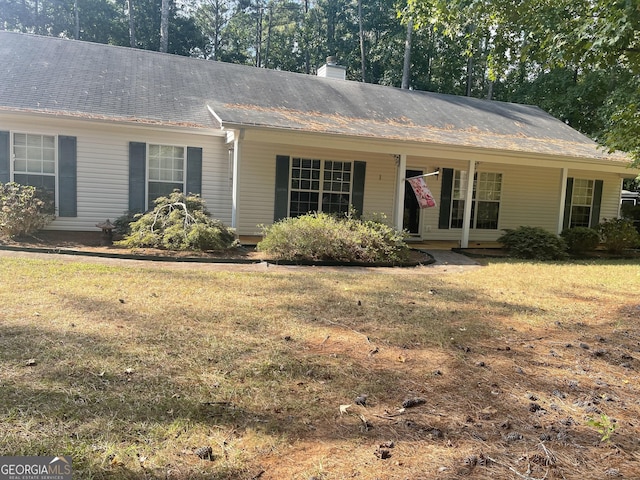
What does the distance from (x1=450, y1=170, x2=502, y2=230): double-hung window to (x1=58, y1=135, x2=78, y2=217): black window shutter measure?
10.4m

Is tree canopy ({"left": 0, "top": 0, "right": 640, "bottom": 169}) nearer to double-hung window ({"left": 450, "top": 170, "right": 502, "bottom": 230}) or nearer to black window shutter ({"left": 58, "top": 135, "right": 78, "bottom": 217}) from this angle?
double-hung window ({"left": 450, "top": 170, "right": 502, "bottom": 230})

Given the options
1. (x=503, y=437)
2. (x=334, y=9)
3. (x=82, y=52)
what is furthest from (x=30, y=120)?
(x=334, y=9)

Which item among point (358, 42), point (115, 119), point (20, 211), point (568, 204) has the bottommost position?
point (20, 211)

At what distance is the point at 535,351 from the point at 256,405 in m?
2.80

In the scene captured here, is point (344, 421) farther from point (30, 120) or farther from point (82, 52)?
point (82, 52)

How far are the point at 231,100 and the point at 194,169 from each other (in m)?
2.77

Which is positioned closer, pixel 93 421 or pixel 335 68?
pixel 93 421

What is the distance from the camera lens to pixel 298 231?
898 cm

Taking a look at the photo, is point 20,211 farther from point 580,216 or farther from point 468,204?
point 580,216

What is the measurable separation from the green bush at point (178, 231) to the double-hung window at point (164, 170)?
1.45 meters

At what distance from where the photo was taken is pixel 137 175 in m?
11.0

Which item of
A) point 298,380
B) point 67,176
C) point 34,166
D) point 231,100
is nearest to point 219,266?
point 298,380

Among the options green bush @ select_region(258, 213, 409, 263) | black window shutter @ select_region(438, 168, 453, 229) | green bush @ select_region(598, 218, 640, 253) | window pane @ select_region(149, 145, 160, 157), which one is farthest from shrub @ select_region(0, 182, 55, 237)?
green bush @ select_region(598, 218, 640, 253)

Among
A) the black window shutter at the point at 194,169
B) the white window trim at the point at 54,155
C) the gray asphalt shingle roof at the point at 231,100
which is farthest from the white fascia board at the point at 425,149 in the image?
the white window trim at the point at 54,155
